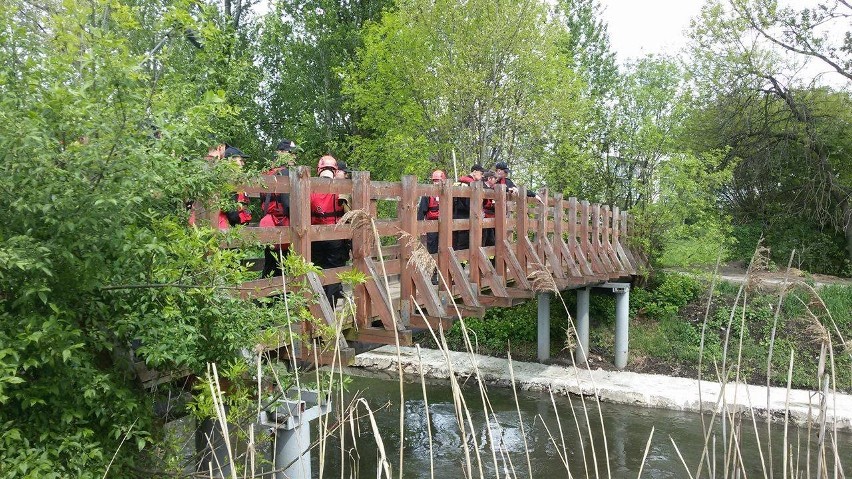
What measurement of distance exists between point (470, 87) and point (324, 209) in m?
11.0

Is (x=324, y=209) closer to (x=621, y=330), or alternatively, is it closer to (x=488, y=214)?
(x=488, y=214)

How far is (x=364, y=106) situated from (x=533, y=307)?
24.5 ft

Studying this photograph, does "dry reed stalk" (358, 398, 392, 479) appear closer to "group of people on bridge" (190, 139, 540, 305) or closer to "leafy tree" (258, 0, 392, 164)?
"group of people on bridge" (190, 139, 540, 305)

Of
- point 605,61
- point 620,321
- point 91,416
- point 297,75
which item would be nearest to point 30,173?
point 91,416

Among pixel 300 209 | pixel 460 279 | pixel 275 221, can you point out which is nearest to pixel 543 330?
pixel 460 279

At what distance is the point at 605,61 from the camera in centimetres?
3231

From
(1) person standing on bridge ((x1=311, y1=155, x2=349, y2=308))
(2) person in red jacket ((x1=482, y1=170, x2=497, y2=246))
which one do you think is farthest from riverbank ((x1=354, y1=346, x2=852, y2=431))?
(1) person standing on bridge ((x1=311, y1=155, x2=349, y2=308))

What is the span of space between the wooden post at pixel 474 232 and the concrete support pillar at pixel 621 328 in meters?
7.44

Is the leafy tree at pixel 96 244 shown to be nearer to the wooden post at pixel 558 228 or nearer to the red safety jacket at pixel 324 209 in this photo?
the red safety jacket at pixel 324 209

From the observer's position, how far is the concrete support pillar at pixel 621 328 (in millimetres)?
14953

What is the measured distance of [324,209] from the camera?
20.1 ft

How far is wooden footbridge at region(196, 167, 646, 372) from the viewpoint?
5262mm

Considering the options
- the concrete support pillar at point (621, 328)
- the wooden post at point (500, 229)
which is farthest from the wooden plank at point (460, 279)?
the concrete support pillar at point (621, 328)

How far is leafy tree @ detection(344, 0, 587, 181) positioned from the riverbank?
4.88 meters
